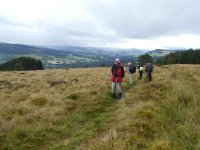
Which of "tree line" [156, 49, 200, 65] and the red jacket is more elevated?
the red jacket

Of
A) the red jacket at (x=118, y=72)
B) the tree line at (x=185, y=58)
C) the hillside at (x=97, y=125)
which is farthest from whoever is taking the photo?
the tree line at (x=185, y=58)

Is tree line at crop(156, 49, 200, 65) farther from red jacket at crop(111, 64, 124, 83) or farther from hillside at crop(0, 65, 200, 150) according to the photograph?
hillside at crop(0, 65, 200, 150)

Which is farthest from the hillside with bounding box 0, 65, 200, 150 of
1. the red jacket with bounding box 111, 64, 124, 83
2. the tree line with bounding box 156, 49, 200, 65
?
the tree line with bounding box 156, 49, 200, 65

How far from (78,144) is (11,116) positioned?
13.9 feet

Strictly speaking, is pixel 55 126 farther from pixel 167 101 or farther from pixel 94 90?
pixel 94 90

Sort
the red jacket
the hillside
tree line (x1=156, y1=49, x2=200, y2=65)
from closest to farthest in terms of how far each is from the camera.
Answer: the hillside < the red jacket < tree line (x1=156, y1=49, x2=200, y2=65)

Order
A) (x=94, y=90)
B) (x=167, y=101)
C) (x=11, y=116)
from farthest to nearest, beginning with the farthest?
1. (x=94, y=90)
2. (x=167, y=101)
3. (x=11, y=116)

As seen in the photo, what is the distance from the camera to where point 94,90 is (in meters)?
16.7

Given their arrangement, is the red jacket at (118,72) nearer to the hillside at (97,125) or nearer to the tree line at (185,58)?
the hillside at (97,125)

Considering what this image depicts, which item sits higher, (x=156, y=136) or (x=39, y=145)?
(x=156, y=136)

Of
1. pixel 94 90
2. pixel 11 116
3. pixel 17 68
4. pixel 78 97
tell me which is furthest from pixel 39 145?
pixel 17 68

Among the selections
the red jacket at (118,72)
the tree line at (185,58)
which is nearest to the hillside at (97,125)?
the red jacket at (118,72)

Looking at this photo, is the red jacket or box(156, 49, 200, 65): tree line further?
box(156, 49, 200, 65): tree line

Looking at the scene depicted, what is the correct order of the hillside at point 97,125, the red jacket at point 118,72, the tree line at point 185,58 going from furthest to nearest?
the tree line at point 185,58
the red jacket at point 118,72
the hillside at point 97,125
